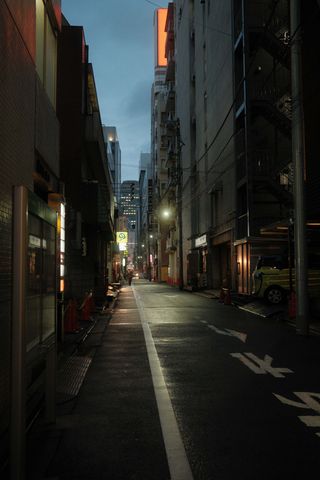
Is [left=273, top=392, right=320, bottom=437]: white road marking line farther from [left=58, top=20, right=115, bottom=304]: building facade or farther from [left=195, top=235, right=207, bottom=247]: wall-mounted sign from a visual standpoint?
[left=195, top=235, right=207, bottom=247]: wall-mounted sign

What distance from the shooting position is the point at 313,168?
1956 centimetres

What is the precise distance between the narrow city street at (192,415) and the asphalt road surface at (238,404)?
1cm

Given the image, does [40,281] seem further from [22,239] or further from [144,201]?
[144,201]

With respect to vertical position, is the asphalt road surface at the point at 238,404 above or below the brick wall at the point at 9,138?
below

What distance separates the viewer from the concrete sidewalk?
14.8ft

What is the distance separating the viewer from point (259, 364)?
9.55m

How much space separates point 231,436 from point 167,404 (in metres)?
1.52

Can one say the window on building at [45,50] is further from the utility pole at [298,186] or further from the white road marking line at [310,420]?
the white road marking line at [310,420]

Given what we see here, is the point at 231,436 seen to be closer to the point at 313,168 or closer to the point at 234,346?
the point at 234,346

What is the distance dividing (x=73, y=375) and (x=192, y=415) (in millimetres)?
3218

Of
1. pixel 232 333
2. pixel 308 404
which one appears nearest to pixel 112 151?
pixel 232 333

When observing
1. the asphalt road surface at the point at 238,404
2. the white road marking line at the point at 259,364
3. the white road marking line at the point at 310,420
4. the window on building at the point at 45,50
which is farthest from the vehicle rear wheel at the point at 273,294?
the white road marking line at the point at 310,420

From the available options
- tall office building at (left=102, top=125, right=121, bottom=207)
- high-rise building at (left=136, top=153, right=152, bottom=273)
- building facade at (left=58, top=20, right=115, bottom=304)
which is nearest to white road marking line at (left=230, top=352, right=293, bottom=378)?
building facade at (left=58, top=20, right=115, bottom=304)

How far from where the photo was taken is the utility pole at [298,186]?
1384 centimetres
